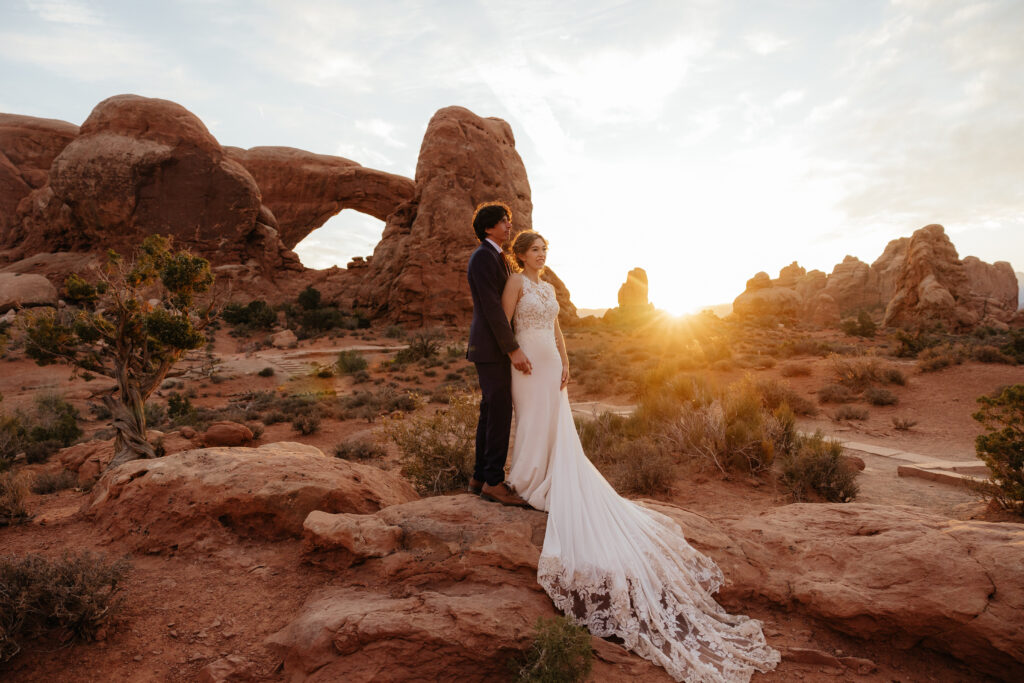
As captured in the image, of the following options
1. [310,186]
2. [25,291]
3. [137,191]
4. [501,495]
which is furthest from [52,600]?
[310,186]

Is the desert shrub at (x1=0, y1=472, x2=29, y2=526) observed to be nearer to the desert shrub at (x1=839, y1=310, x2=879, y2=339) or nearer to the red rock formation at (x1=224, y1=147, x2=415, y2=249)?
the desert shrub at (x1=839, y1=310, x2=879, y2=339)

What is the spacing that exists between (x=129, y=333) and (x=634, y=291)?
46.4m

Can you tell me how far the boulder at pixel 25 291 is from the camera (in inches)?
942

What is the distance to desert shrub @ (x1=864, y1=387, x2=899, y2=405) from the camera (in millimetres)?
10312

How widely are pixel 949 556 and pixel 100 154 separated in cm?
3896

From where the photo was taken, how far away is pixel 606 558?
2814mm

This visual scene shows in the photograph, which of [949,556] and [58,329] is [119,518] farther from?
[949,556]

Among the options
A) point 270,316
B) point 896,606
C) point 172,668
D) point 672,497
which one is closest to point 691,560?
point 896,606

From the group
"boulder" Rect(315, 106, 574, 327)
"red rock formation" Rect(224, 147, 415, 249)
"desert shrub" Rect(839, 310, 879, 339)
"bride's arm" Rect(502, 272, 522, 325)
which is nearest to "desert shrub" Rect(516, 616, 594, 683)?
"bride's arm" Rect(502, 272, 522, 325)

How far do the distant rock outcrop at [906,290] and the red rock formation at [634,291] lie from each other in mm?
11558

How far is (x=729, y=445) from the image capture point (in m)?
6.43

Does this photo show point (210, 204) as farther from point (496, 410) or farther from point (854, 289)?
point (854, 289)

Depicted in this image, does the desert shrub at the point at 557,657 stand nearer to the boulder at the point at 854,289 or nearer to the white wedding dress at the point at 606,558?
the white wedding dress at the point at 606,558

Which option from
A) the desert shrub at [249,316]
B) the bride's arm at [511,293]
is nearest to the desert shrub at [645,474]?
the bride's arm at [511,293]
